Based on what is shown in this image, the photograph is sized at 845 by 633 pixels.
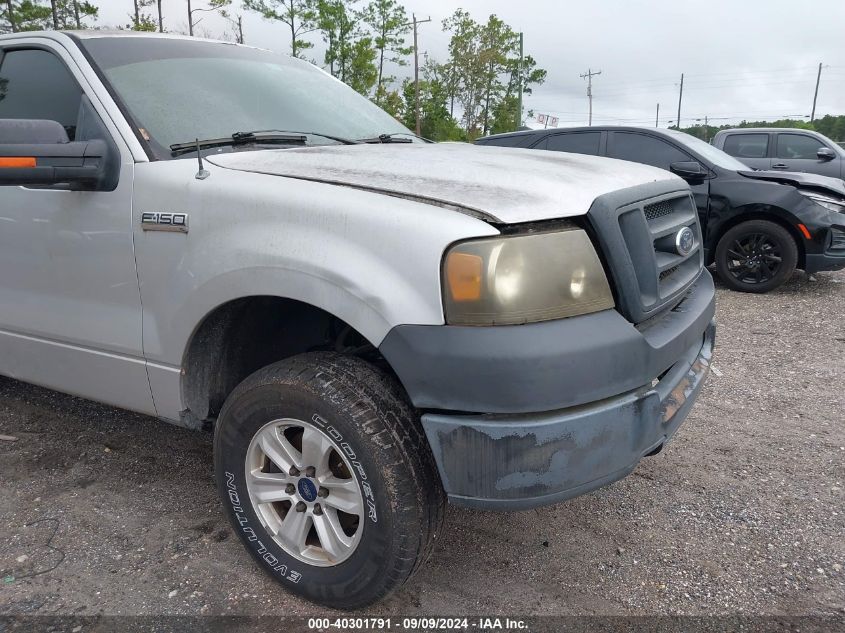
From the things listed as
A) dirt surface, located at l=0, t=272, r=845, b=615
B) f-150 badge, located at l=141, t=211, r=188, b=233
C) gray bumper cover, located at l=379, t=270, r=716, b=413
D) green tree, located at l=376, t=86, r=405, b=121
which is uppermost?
green tree, located at l=376, t=86, r=405, b=121

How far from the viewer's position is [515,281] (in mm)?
1771

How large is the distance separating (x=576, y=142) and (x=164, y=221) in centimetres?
646

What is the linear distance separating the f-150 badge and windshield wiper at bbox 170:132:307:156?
0.25 m

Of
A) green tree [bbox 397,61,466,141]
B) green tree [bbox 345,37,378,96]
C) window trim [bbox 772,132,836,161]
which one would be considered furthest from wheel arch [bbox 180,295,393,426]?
green tree [bbox 397,61,466,141]

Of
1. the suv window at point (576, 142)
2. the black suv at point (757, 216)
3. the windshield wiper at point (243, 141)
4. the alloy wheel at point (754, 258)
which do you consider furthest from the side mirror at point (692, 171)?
the windshield wiper at point (243, 141)

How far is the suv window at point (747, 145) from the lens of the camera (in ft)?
36.5

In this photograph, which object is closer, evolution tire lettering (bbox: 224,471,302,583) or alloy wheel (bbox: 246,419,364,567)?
alloy wheel (bbox: 246,419,364,567)

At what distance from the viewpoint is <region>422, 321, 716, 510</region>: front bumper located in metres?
1.75

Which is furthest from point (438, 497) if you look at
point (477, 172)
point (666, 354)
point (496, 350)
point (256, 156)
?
point (256, 156)

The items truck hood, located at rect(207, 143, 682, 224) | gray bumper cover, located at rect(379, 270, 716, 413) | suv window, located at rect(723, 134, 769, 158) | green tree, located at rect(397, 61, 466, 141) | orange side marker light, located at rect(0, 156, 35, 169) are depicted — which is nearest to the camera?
gray bumper cover, located at rect(379, 270, 716, 413)

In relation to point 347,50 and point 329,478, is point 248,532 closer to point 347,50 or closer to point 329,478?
point 329,478

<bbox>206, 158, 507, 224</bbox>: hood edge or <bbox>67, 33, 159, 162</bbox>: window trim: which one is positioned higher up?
<bbox>67, 33, 159, 162</bbox>: window trim

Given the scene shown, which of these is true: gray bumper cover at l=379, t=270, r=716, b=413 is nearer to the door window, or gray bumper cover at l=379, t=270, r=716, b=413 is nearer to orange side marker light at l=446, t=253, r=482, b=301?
orange side marker light at l=446, t=253, r=482, b=301

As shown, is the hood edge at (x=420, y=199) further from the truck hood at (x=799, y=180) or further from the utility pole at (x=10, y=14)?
the utility pole at (x=10, y=14)
